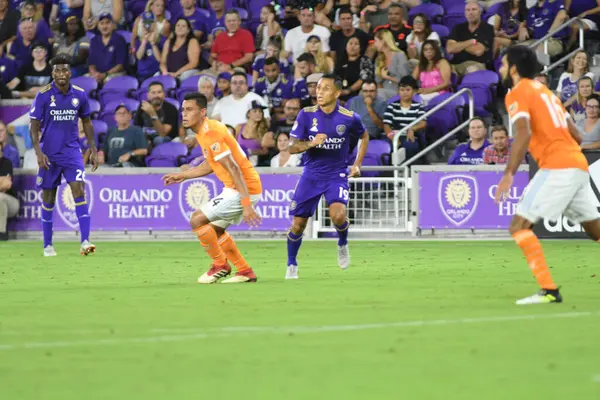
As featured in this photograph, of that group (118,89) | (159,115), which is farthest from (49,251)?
(118,89)

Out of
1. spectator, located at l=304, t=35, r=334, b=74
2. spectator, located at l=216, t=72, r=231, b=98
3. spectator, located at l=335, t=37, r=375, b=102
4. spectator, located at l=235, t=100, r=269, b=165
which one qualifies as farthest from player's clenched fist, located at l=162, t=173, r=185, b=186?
spectator, located at l=216, t=72, r=231, b=98

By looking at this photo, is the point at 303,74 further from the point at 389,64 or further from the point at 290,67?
the point at 389,64

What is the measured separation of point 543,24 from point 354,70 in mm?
3502

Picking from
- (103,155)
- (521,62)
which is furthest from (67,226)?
(521,62)

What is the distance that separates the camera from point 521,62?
9.34 m

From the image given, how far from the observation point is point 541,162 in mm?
9484

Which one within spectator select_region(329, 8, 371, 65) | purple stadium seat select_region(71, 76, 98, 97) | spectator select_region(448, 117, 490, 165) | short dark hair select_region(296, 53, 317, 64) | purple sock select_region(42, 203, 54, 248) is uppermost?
spectator select_region(329, 8, 371, 65)

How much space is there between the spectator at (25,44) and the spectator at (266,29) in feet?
15.4

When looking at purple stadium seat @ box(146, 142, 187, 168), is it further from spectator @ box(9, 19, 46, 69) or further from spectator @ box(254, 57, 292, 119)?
spectator @ box(9, 19, 46, 69)

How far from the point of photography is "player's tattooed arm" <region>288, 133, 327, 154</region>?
11.8 m

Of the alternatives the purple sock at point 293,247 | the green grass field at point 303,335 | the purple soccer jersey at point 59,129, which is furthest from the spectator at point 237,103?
the purple sock at point 293,247

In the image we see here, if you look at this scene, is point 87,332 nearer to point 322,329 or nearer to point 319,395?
point 322,329

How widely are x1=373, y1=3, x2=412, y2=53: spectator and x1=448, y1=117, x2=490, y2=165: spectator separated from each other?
10.3 ft

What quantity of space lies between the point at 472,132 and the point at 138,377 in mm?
14596
